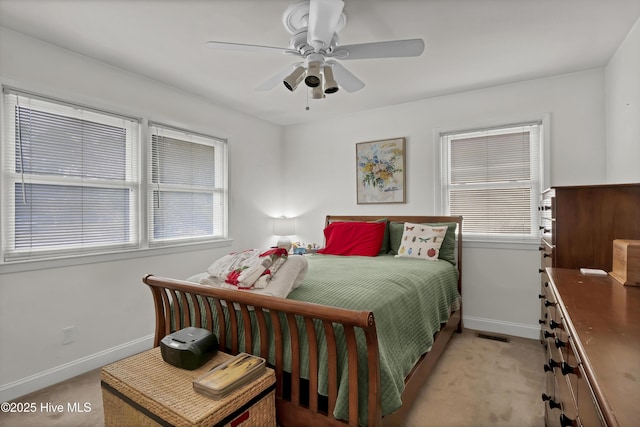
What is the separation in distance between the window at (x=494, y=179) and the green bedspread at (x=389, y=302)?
3.20 ft

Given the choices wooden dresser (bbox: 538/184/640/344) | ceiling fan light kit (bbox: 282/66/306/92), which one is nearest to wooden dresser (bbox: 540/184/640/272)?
wooden dresser (bbox: 538/184/640/344)

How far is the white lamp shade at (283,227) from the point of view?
4.34 metres

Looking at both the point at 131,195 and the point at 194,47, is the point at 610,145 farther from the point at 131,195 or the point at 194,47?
the point at 131,195

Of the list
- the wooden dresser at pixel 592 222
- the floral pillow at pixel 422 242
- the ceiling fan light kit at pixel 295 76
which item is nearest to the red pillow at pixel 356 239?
the floral pillow at pixel 422 242

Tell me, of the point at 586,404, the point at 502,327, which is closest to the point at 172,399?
the point at 586,404

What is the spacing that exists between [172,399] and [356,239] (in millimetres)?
2319

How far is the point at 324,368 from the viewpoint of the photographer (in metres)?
1.41

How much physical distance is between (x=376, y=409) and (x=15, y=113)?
2877mm

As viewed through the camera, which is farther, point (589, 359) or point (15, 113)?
point (15, 113)

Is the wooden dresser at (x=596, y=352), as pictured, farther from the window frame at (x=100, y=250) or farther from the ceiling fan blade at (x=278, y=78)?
the window frame at (x=100, y=250)

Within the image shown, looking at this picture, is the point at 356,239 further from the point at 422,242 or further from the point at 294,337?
the point at 294,337

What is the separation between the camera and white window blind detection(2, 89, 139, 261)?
2.20 metres

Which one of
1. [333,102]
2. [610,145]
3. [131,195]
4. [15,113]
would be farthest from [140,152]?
[610,145]

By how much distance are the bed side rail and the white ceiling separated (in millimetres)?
1640
